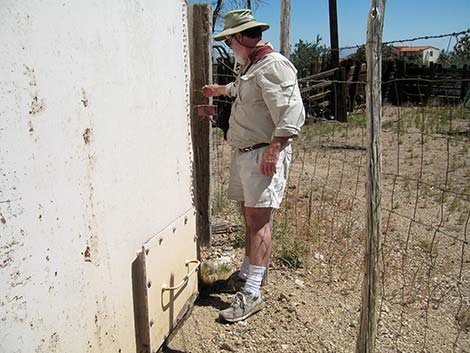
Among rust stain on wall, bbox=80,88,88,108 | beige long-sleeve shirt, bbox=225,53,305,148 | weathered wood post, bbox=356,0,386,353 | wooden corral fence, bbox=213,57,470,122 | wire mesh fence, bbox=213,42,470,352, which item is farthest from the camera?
wooden corral fence, bbox=213,57,470,122

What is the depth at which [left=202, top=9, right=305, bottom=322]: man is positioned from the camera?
2.50m

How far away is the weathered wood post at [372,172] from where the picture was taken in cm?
190

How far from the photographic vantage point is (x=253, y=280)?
2809 millimetres

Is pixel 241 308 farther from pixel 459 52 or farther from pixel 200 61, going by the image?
pixel 459 52

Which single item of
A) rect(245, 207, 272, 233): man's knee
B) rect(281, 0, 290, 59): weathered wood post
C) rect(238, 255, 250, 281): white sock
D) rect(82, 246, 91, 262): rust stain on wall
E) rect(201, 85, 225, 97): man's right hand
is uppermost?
rect(281, 0, 290, 59): weathered wood post

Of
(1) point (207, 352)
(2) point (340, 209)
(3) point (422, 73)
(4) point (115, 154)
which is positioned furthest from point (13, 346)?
(3) point (422, 73)

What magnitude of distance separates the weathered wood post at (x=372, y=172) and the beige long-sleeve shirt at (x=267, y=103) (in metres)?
0.57

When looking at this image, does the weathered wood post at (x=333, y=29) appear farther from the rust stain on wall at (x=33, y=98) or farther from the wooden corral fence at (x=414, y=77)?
the rust stain on wall at (x=33, y=98)

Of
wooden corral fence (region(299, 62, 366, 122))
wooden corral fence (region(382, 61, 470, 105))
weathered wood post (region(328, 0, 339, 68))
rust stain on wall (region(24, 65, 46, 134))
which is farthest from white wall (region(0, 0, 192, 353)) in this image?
wooden corral fence (region(382, 61, 470, 105))

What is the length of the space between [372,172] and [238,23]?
3.90 feet

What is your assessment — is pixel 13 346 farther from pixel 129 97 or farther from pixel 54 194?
pixel 129 97

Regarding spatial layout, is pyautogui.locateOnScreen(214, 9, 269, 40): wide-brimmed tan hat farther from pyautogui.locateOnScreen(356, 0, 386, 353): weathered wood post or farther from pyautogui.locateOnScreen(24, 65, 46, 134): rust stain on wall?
pyautogui.locateOnScreen(24, 65, 46, 134): rust stain on wall

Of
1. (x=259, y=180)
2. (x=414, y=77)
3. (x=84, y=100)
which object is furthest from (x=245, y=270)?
(x=414, y=77)

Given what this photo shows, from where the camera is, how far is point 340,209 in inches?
196
